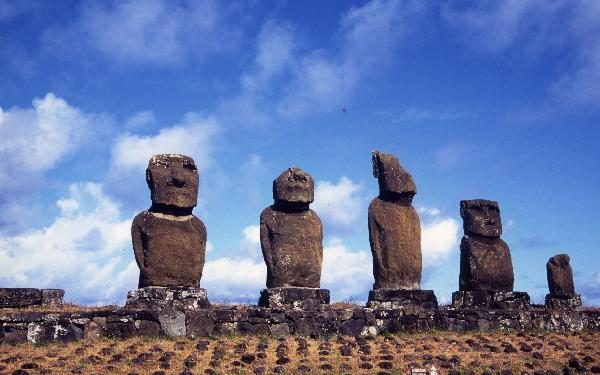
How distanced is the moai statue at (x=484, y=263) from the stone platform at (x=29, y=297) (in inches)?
363

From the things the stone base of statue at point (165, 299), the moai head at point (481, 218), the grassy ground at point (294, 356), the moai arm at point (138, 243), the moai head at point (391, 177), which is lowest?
the grassy ground at point (294, 356)

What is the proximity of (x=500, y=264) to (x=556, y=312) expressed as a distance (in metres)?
1.79

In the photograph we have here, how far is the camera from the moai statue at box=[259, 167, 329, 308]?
13.6m

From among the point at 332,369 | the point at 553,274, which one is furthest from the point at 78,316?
the point at 553,274

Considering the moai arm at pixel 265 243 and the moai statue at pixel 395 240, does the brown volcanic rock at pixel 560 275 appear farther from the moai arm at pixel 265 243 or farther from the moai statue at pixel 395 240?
the moai arm at pixel 265 243

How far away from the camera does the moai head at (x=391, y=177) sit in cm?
1512

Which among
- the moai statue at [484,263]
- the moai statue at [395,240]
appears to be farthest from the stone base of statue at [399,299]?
the moai statue at [484,263]

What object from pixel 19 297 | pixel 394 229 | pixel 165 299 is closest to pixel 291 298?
pixel 165 299

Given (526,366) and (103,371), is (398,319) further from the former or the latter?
(103,371)

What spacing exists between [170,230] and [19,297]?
3.48 m

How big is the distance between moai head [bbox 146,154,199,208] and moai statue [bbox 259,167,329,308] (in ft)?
5.72

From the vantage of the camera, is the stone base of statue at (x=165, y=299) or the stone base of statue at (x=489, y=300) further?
the stone base of statue at (x=489, y=300)

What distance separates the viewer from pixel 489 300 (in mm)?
15734

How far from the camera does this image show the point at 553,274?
70.5 feet
